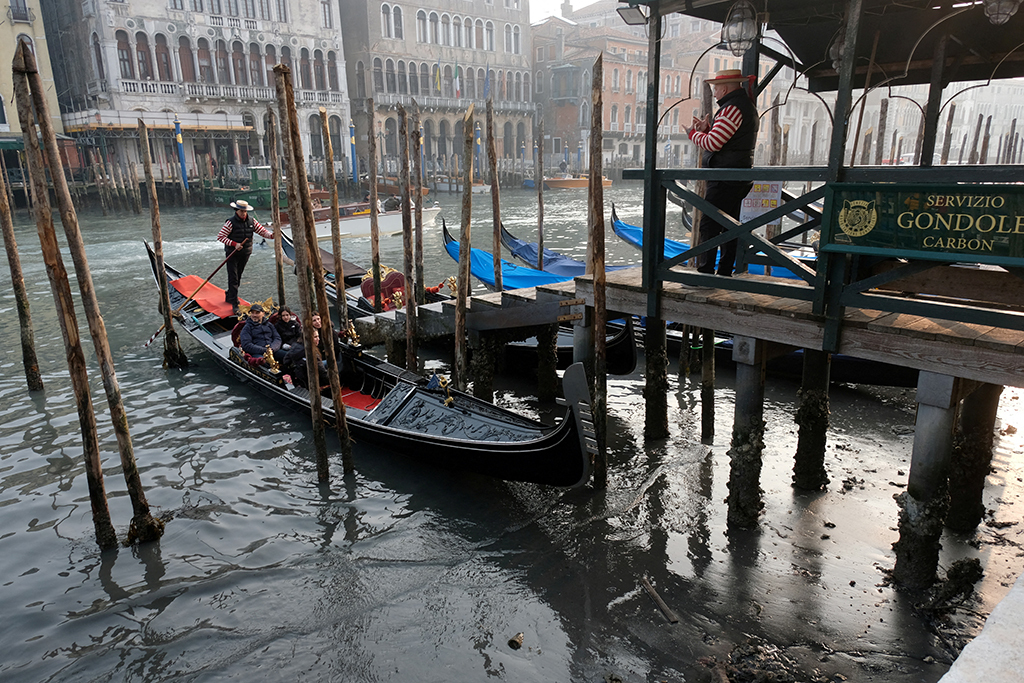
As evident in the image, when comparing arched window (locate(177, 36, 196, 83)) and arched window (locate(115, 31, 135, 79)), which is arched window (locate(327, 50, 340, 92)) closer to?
arched window (locate(177, 36, 196, 83))

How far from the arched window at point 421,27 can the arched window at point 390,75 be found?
6.61 ft

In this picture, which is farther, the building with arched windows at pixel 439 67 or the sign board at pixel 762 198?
the building with arched windows at pixel 439 67

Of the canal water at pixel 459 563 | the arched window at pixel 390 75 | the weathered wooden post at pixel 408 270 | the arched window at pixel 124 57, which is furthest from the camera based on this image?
the arched window at pixel 390 75

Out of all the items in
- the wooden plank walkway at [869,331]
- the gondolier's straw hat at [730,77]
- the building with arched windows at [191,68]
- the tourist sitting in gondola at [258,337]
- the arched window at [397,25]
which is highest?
the arched window at [397,25]

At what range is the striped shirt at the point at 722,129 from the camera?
11.4 feet

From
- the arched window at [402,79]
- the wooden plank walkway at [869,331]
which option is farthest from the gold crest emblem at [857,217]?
the arched window at [402,79]

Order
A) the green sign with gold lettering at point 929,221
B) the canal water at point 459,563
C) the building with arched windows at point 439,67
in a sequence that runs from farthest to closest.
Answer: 1. the building with arched windows at point 439,67
2. the canal water at point 459,563
3. the green sign with gold lettering at point 929,221

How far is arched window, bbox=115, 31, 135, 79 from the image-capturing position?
22859 mm

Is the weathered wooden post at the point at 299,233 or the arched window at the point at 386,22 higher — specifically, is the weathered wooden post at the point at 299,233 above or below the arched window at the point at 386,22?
below

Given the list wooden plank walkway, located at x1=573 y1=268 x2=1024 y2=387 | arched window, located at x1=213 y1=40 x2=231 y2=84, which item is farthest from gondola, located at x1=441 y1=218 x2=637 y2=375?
arched window, located at x1=213 y1=40 x2=231 y2=84

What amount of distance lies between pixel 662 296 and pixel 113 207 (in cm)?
2320

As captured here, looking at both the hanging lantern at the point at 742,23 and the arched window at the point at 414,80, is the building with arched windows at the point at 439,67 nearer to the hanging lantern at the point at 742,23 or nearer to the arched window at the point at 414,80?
the arched window at the point at 414,80

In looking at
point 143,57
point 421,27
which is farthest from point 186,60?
point 421,27

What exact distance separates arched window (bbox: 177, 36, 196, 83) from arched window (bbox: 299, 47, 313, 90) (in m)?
4.30
